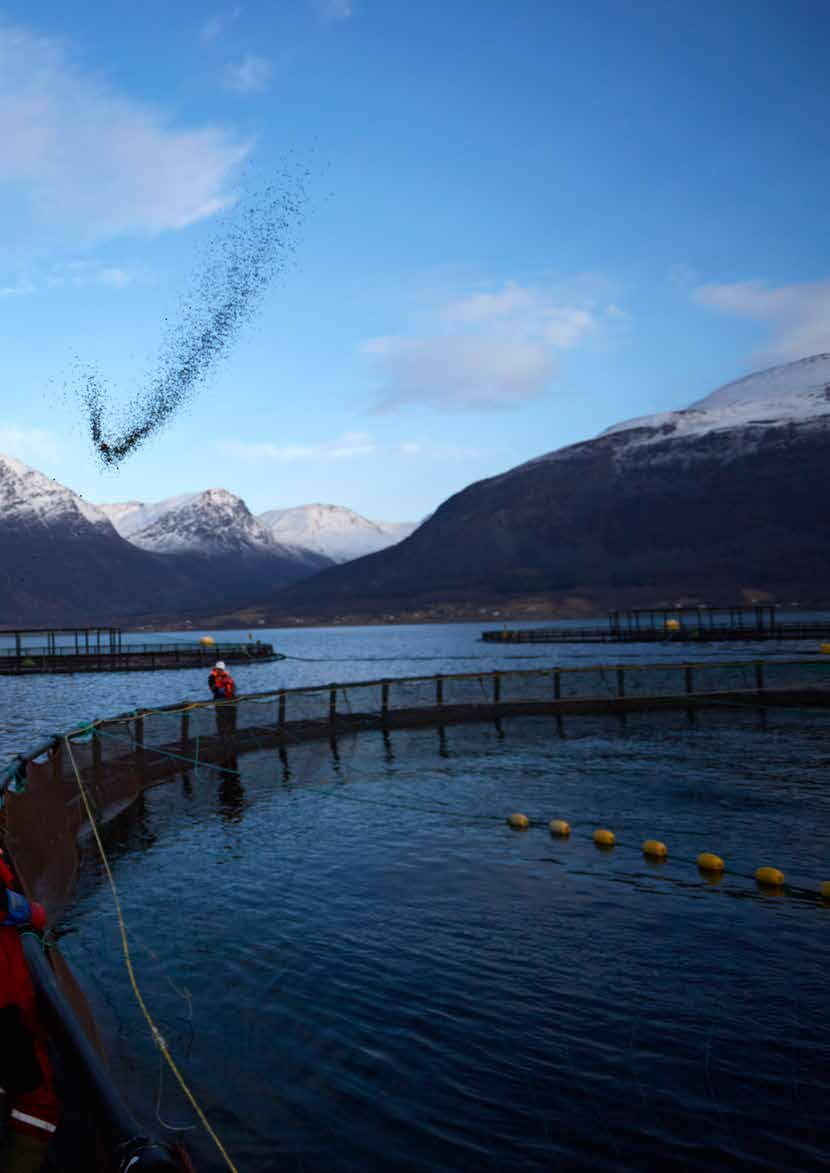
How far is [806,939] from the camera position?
1166cm

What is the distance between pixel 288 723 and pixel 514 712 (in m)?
10.1

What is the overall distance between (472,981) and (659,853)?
6.58 m

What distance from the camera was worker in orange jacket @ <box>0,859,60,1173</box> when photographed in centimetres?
534

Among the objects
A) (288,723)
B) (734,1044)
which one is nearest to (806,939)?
(734,1044)

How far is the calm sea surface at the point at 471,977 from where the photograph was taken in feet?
24.2

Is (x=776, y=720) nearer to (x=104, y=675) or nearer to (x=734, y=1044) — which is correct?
(x=734, y=1044)

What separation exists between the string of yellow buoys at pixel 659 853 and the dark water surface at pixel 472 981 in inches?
11.3

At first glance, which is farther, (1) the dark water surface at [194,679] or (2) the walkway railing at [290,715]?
(1) the dark water surface at [194,679]

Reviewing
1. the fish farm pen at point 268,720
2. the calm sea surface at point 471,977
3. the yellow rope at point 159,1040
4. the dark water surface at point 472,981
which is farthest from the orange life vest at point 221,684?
the yellow rope at point 159,1040

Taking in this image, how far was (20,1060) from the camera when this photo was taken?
17.6 feet

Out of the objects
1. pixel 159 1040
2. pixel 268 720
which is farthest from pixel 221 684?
pixel 159 1040

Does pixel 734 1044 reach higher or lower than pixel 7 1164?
lower

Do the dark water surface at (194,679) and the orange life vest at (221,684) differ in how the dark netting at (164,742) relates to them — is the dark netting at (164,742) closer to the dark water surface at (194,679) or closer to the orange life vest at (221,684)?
the orange life vest at (221,684)

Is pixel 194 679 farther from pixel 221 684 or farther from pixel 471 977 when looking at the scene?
pixel 471 977
